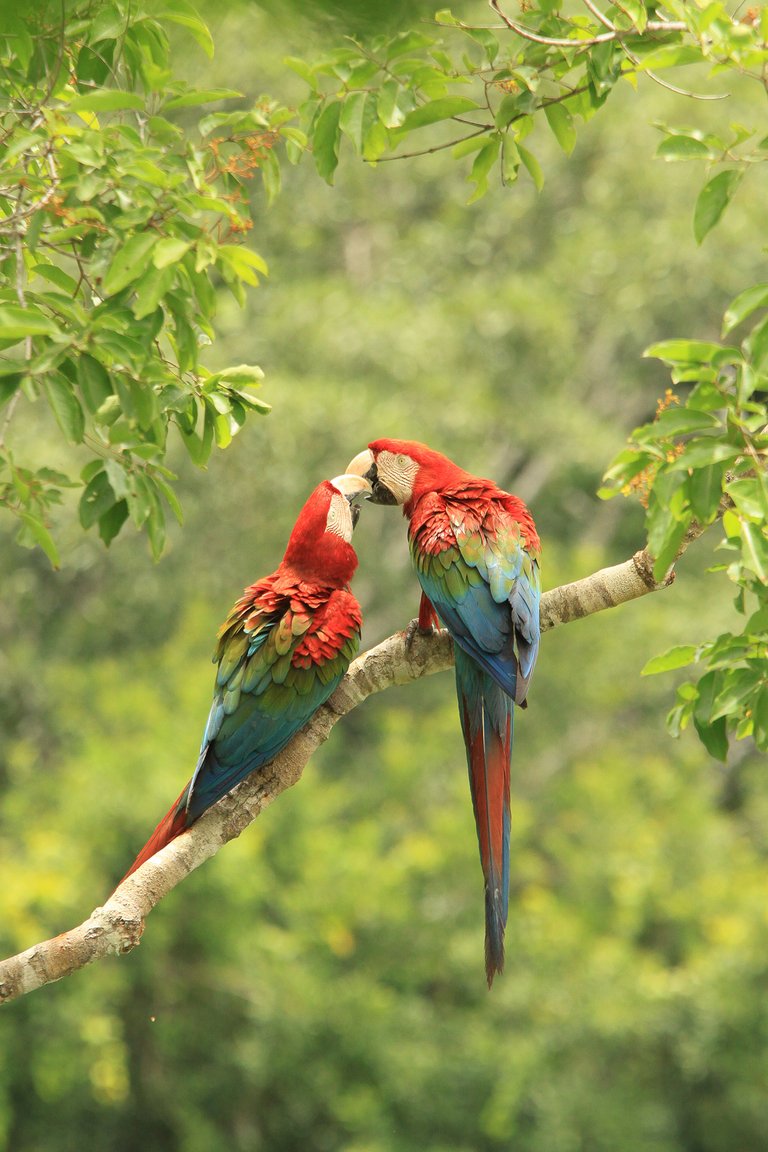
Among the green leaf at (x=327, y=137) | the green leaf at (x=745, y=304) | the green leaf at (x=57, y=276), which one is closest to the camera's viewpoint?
the green leaf at (x=745, y=304)

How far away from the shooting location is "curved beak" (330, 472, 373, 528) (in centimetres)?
244

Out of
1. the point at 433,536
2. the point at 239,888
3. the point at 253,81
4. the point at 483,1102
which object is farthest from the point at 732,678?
the point at 253,81

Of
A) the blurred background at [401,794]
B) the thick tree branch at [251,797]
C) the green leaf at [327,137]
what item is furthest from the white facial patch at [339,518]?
the blurred background at [401,794]

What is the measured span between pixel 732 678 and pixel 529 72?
84cm

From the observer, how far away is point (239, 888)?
6.22 m

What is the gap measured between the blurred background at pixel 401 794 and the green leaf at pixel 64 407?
4512mm

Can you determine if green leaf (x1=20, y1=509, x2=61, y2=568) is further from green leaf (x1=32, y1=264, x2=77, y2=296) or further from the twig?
the twig

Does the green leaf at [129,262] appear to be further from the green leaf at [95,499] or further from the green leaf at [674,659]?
the green leaf at [674,659]

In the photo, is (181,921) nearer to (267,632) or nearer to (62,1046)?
(62,1046)

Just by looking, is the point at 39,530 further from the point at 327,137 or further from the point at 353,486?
the point at 353,486

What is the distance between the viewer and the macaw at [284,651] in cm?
215

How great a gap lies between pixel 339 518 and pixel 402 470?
0.67ft

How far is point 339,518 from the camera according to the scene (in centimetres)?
236

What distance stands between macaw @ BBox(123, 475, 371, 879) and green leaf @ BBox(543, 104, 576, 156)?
0.71 metres
